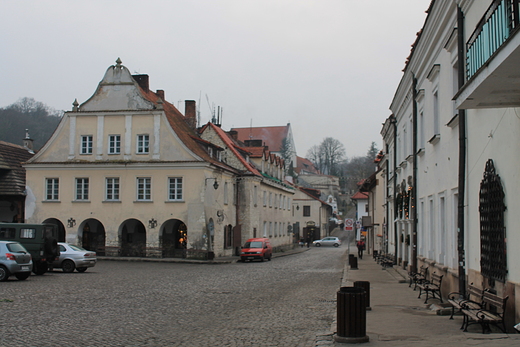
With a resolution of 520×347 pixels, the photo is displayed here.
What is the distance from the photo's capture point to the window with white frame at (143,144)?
130 feet

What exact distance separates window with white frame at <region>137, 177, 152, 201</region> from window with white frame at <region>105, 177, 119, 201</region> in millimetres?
1560

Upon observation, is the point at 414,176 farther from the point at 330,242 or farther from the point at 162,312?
the point at 330,242

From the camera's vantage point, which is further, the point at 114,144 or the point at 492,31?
the point at 114,144

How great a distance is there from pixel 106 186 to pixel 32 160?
571cm

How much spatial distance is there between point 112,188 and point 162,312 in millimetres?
27776

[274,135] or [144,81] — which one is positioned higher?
[274,135]

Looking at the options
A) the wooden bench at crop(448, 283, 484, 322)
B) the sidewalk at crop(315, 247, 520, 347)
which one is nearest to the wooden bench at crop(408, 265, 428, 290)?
the sidewalk at crop(315, 247, 520, 347)

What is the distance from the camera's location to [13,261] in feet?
68.3

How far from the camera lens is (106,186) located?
40.0 m

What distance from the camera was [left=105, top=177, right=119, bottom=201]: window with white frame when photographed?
1570 inches

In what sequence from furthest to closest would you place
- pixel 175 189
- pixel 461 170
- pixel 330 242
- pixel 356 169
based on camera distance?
pixel 356 169 → pixel 330 242 → pixel 175 189 → pixel 461 170

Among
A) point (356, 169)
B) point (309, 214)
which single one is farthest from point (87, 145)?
point (356, 169)

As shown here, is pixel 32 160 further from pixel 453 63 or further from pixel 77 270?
pixel 453 63

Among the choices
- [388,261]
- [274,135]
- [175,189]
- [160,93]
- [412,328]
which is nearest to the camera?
[412,328]
